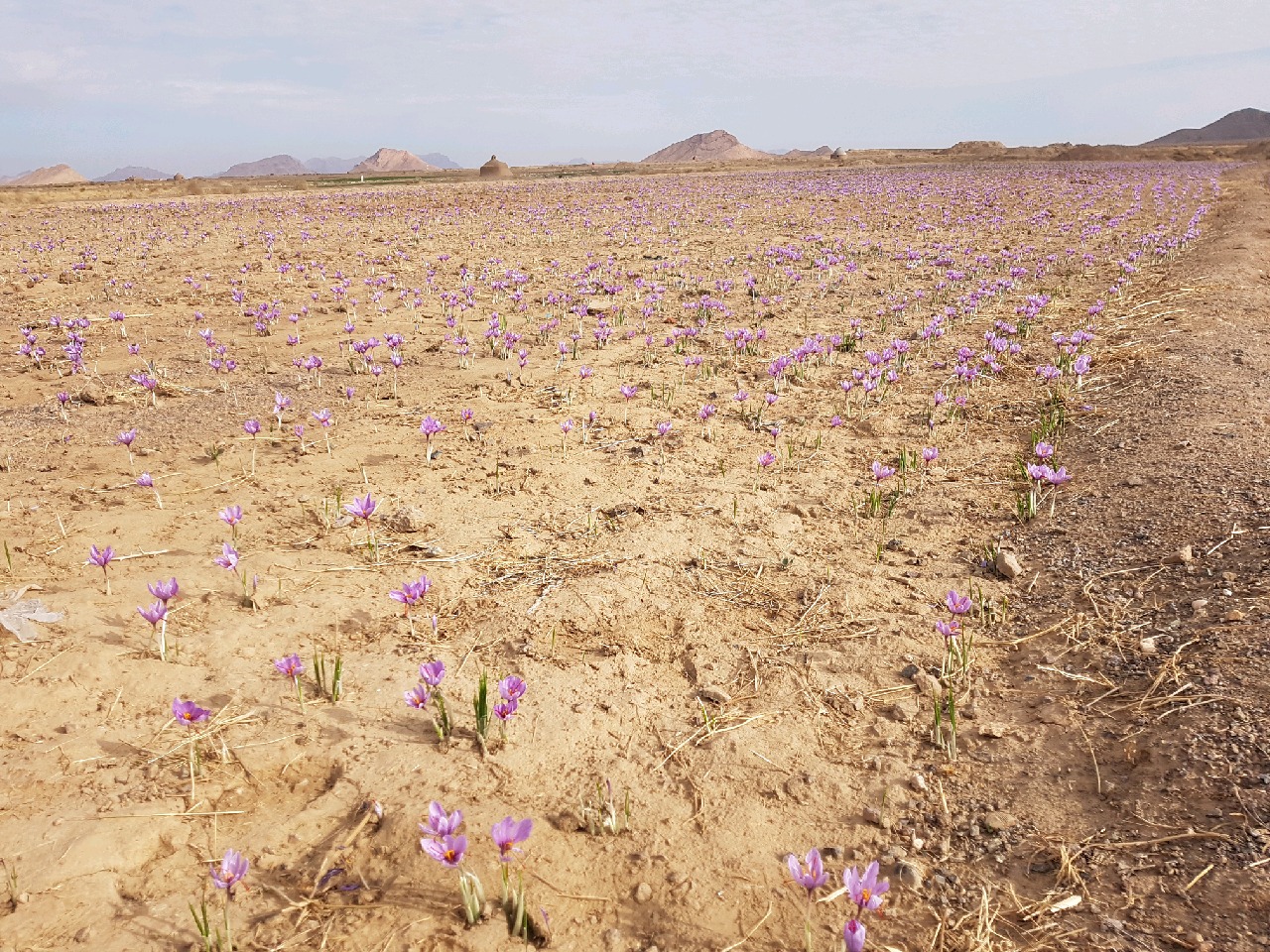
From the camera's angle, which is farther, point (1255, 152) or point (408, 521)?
point (1255, 152)

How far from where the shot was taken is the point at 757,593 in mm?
4340

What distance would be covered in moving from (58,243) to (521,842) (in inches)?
885

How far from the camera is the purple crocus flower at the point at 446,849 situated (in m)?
2.45

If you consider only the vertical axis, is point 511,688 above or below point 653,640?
above

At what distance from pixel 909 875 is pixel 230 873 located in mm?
2266

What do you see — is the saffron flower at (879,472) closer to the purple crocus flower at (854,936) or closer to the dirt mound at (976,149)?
the purple crocus flower at (854,936)

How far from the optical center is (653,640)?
3965 mm

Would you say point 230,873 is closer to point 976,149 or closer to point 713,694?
point 713,694

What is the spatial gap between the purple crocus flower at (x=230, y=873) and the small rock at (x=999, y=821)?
2.59 m

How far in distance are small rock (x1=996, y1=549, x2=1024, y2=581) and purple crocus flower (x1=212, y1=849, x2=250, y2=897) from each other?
398 cm

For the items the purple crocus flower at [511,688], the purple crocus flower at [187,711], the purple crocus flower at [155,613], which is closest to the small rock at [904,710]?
the purple crocus flower at [511,688]

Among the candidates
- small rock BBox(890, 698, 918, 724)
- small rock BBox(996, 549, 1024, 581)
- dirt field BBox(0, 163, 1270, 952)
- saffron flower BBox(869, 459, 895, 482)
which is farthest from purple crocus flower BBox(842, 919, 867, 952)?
saffron flower BBox(869, 459, 895, 482)

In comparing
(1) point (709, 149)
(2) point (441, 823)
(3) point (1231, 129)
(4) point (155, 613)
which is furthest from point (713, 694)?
(1) point (709, 149)

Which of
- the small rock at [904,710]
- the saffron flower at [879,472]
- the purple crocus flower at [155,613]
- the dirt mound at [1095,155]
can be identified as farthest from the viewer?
the dirt mound at [1095,155]
